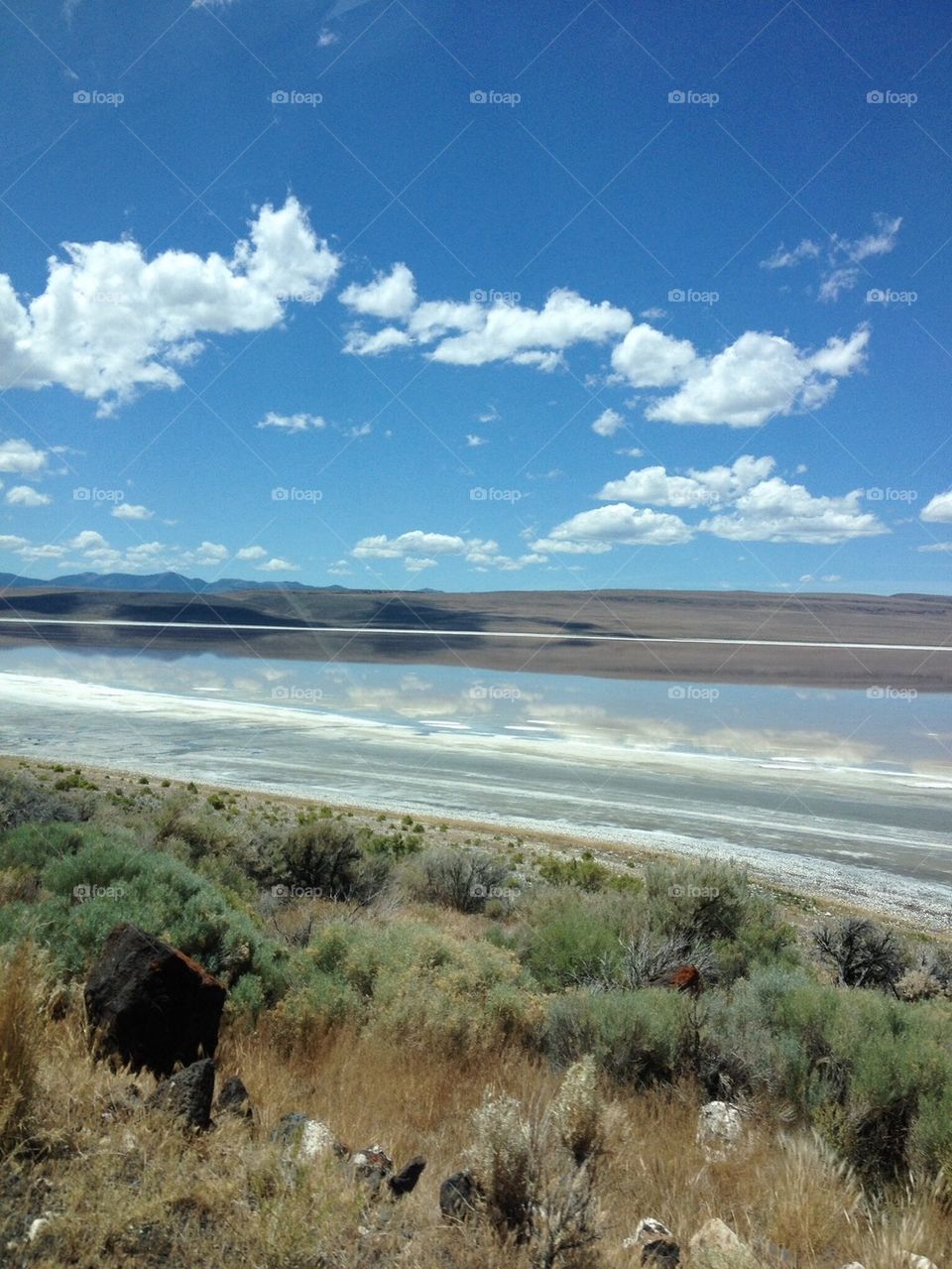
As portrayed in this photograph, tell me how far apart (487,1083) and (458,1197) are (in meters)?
1.31

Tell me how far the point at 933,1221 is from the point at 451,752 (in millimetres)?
25614

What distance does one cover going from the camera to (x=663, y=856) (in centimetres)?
1673

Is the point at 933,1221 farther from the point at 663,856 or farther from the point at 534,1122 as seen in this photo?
the point at 663,856

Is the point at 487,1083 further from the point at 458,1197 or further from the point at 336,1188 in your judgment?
the point at 336,1188

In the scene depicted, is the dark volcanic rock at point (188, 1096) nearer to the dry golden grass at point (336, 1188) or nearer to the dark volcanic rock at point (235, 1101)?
the dry golden grass at point (336, 1188)

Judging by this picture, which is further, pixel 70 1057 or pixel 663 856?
pixel 663 856

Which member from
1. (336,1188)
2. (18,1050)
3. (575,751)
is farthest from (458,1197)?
(575,751)

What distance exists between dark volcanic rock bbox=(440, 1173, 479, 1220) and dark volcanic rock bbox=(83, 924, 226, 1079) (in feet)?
5.09

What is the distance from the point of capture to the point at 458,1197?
3.34 meters

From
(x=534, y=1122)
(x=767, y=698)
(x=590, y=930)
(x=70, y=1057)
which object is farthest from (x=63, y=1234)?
(x=767, y=698)

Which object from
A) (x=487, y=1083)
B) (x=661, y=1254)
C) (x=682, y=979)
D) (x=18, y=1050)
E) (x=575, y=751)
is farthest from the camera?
(x=575, y=751)

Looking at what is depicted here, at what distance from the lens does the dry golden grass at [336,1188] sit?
293 centimetres

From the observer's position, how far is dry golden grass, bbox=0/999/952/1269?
9.61ft

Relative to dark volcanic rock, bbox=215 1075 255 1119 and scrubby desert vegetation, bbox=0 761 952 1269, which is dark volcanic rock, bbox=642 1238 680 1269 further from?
dark volcanic rock, bbox=215 1075 255 1119
